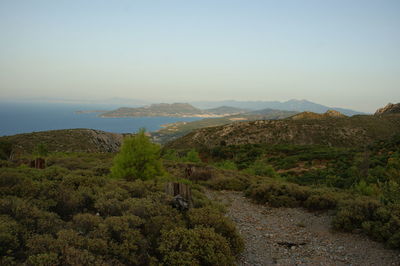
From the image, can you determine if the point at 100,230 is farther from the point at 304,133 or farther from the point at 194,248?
the point at 304,133

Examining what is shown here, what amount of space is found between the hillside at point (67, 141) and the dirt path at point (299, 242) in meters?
35.2

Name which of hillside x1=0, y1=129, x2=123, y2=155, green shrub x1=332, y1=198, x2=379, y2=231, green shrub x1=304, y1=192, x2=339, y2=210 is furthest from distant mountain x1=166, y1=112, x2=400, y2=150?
green shrub x1=332, y1=198, x2=379, y2=231

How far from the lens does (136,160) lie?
40.3ft

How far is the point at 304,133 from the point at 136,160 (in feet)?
165

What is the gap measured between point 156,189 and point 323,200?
7.19 m

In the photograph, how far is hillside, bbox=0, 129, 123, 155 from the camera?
1363 inches

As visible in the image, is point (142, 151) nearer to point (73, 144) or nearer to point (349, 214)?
point (349, 214)

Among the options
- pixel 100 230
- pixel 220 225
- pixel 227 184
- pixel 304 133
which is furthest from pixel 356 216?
pixel 304 133

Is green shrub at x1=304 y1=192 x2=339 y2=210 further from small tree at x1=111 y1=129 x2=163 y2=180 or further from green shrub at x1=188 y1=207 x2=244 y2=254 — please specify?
small tree at x1=111 y1=129 x2=163 y2=180

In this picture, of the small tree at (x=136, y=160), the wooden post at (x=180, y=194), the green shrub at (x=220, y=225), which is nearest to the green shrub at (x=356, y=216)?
the green shrub at (x=220, y=225)

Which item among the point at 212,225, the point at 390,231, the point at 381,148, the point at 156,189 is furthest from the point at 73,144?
the point at 381,148

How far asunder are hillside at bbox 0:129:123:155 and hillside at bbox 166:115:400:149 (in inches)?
680

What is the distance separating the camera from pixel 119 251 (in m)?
4.51

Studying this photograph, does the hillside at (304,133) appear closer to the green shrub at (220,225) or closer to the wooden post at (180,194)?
the wooden post at (180,194)
